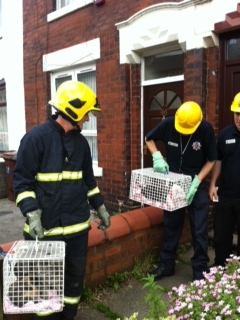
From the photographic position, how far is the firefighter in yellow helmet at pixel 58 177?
2451 millimetres

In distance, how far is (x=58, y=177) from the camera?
8.36ft

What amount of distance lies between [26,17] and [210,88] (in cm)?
530

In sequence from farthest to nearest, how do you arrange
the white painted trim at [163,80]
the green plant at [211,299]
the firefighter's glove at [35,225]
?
1. the white painted trim at [163,80]
2. the firefighter's glove at [35,225]
3. the green plant at [211,299]

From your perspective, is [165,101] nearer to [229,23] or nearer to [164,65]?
[164,65]

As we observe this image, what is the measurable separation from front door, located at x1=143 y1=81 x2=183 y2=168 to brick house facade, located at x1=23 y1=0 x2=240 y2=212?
108 mm

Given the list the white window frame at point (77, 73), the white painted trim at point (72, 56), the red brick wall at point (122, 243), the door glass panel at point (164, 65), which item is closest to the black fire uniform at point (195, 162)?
the red brick wall at point (122, 243)

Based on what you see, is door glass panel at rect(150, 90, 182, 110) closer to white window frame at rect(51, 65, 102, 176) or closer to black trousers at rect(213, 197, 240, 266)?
white window frame at rect(51, 65, 102, 176)

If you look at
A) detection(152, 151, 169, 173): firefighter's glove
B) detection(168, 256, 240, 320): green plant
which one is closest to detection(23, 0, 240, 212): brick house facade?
detection(152, 151, 169, 173): firefighter's glove

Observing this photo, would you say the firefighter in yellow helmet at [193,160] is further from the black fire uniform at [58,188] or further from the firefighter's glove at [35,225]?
the firefighter's glove at [35,225]

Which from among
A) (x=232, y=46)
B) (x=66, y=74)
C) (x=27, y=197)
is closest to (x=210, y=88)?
(x=232, y=46)

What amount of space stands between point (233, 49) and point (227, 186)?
6.44ft

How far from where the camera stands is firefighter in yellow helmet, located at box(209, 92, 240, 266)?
11.4 feet

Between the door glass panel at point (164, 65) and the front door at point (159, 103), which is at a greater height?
the door glass panel at point (164, 65)

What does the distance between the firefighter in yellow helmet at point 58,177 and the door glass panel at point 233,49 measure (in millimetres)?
2628
